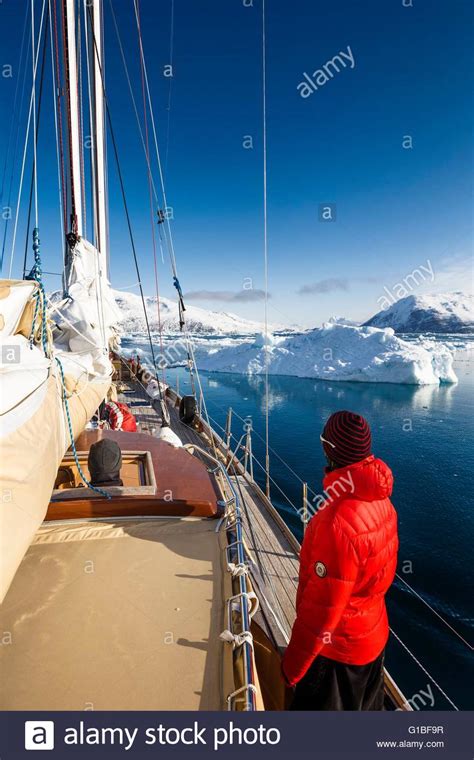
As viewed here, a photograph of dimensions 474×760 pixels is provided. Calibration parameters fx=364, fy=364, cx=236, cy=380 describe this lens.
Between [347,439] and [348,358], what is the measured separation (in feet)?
111

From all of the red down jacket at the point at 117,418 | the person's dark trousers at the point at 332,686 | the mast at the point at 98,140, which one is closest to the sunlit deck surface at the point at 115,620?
the person's dark trousers at the point at 332,686

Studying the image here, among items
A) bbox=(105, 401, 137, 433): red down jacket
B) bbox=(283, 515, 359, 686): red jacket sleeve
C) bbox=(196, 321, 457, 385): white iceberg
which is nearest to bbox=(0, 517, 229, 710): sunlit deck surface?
bbox=(283, 515, 359, 686): red jacket sleeve

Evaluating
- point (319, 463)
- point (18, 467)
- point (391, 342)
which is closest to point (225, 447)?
point (18, 467)

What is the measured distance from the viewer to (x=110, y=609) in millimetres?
1871

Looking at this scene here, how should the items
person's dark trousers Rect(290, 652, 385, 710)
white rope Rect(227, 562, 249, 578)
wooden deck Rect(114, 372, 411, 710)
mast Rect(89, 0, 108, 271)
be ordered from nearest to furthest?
1. person's dark trousers Rect(290, 652, 385, 710)
2. white rope Rect(227, 562, 249, 578)
3. wooden deck Rect(114, 372, 411, 710)
4. mast Rect(89, 0, 108, 271)

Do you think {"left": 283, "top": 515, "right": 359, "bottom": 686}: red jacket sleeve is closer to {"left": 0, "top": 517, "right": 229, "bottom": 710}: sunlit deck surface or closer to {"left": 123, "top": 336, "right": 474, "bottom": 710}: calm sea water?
{"left": 0, "top": 517, "right": 229, "bottom": 710}: sunlit deck surface

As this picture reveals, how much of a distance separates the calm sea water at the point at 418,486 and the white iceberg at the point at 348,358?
1.87 m

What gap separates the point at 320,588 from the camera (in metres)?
1.56

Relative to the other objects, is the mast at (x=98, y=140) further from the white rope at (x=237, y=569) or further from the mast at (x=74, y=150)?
the white rope at (x=237, y=569)

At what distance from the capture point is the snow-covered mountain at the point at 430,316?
331ft

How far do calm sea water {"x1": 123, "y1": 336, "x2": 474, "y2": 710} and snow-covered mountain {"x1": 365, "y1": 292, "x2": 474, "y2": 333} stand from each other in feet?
272

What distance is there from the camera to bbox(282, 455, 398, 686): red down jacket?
4.99 feet
